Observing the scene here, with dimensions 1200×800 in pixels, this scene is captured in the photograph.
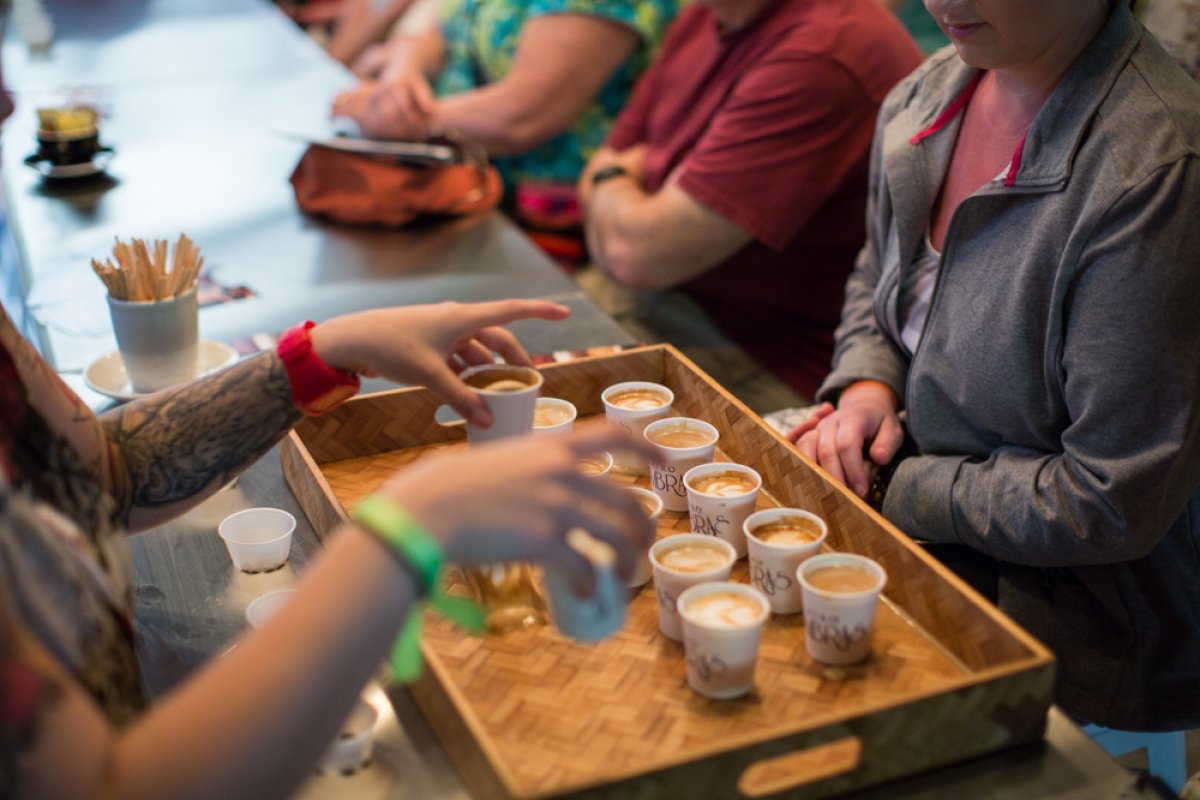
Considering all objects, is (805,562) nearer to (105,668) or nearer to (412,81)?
(105,668)

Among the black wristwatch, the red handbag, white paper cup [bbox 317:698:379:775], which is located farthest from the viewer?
the black wristwatch

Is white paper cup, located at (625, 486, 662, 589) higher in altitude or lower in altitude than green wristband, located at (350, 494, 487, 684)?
lower

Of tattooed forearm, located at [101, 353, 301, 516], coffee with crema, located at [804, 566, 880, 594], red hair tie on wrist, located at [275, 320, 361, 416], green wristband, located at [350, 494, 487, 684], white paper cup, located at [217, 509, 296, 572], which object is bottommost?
white paper cup, located at [217, 509, 296, 572]

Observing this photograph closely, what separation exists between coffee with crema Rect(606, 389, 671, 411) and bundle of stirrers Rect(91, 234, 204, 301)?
0.61 meters

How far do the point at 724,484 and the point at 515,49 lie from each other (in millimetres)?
1949

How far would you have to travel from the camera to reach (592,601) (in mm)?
903

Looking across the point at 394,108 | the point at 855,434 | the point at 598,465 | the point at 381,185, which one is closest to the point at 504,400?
the point at 598,465

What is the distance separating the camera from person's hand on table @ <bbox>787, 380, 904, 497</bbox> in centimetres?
167

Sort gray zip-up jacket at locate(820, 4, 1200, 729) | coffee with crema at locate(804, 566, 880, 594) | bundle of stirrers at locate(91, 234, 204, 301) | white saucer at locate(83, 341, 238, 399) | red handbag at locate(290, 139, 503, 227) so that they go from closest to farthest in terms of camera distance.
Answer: coffee with crema at locate(804, 566, 880, 594) < gray zip-up jacket at locate(820, 4, 1200, 729) < bundle of stirrers at locate(91, 234, 204, 301) < white saucer at locate(83, 341, 238, 399) < red handbag at locate(290, 139, 503, 227)

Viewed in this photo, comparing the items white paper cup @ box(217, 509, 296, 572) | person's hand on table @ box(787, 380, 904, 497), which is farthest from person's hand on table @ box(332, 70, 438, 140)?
white paper cup @ box(217, 509, 296, 572)

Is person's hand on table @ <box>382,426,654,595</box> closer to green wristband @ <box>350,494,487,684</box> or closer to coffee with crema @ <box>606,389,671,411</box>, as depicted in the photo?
green wristband @ <box>350,494,487,684</box>

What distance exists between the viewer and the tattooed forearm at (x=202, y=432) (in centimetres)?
126

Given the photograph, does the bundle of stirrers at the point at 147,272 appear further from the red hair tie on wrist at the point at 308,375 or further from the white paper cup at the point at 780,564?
the white paper cup at the point at 780,564

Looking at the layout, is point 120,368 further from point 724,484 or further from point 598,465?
point 724,484
